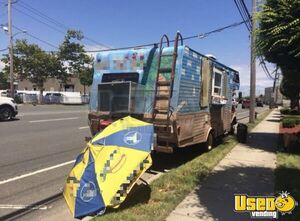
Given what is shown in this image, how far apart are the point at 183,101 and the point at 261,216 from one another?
148 inches

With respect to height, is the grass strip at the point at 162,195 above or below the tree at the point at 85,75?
below

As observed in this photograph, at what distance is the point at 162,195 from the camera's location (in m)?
6.48

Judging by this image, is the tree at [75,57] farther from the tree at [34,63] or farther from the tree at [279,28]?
the tree at [279,28]

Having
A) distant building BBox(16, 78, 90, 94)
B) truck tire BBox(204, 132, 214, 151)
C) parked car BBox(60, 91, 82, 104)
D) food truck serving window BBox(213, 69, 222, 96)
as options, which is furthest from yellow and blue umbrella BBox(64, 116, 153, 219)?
distant building BBox(16, 78, 90, 94)

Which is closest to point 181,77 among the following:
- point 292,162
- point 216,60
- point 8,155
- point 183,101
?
point 183,101

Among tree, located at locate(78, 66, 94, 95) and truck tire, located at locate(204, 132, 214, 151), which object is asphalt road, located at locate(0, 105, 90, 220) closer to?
truck tire, located at locate(204, 132, 214, 151)

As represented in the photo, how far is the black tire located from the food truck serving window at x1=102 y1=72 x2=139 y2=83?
40.2 ft

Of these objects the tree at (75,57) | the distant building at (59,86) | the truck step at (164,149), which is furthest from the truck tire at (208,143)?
the distant building at (59,86)

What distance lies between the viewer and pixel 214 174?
8.28 meters


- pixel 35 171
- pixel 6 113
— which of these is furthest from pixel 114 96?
pixel 6 113

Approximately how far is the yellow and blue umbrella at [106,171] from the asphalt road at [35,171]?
44 centimetres

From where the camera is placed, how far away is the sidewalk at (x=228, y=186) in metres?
5.66

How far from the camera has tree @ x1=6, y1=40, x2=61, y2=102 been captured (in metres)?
51.5

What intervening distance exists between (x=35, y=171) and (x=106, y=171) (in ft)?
10.7
